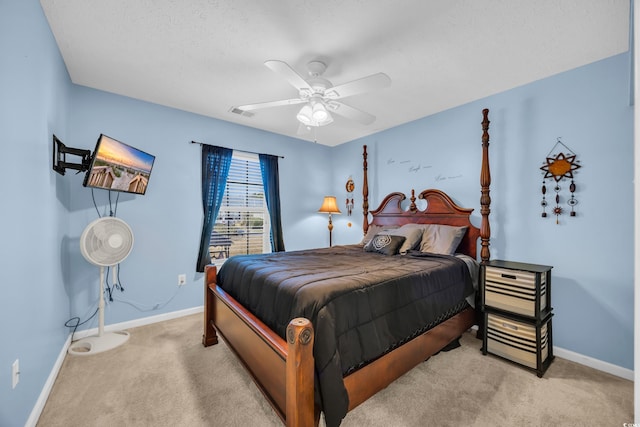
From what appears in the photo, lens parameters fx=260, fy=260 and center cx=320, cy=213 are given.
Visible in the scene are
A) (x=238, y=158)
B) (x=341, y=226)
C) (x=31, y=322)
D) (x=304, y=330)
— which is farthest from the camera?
(x=341, y=226)

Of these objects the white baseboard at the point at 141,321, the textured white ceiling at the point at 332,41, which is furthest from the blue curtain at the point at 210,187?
the textured white ceiling at the point at 332,41

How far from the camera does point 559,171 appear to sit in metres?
2.33

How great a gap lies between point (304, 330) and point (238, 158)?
3.12 meters

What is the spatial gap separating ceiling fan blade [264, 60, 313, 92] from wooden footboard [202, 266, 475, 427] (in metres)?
1.52

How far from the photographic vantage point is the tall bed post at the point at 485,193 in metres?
2.61

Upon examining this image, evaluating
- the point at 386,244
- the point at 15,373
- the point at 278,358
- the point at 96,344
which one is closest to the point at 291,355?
the point at 278,358

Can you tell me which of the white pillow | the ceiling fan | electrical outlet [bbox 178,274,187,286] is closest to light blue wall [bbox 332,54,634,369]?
the white pillow

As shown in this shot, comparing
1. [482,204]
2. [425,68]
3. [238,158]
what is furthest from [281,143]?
[482,204]

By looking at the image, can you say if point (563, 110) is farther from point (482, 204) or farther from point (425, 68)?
point (425, 68)

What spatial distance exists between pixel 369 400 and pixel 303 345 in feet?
3.03

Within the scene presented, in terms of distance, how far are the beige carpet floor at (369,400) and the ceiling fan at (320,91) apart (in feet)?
6.99

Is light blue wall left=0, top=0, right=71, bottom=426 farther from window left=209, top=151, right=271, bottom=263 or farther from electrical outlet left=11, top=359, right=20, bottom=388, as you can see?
window left=209, top=151, right=271, bottom=263

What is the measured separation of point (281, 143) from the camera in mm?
4180

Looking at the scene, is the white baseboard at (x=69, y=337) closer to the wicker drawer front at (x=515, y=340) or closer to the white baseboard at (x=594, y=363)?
the wicker drawer front at (x=515, y=340)
